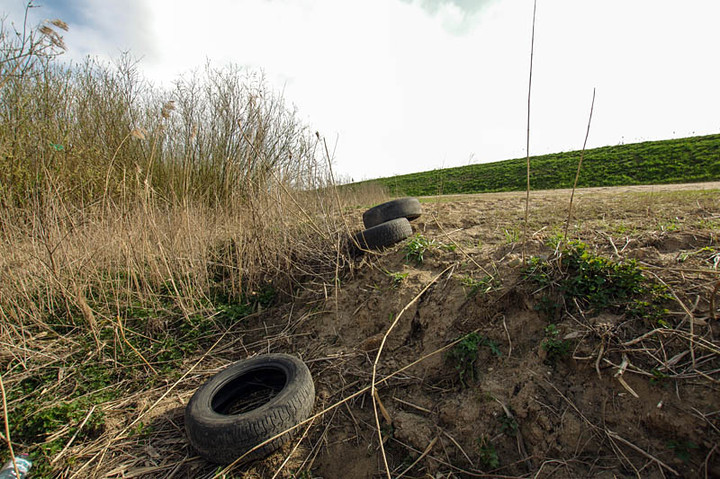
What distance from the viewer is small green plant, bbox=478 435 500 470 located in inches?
70.7

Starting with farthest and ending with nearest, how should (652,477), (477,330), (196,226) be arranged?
(196,226), (477,330), (652,477)

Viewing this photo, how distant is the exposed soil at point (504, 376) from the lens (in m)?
1.67

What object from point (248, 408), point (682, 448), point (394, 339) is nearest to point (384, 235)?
point (394, 339)

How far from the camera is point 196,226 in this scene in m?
4.17

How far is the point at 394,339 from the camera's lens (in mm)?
2834

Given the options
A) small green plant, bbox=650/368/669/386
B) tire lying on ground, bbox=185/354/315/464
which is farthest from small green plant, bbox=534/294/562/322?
tire lying on ground, bbox=185/354/315/464

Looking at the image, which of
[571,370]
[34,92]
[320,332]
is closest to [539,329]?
[571,370]

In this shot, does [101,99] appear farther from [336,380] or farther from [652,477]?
[652,477]

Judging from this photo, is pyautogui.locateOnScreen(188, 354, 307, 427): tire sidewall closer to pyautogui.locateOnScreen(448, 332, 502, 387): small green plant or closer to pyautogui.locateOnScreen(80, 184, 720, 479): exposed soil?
pyautogui.locateOnScreen(80, 184, 720, 479): exposed soil

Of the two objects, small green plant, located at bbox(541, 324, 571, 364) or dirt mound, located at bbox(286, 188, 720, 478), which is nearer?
dirt mound, located at bbox(286, 188, 720, 478)

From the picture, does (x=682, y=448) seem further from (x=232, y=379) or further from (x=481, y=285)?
(x=232, y=379)

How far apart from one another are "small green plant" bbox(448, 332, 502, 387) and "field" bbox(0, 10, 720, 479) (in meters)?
0.01

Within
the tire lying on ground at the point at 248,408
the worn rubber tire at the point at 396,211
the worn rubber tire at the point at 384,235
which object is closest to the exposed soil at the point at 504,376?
the tire lying on ground at the point at 248,408

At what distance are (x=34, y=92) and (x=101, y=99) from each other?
1112 mm
